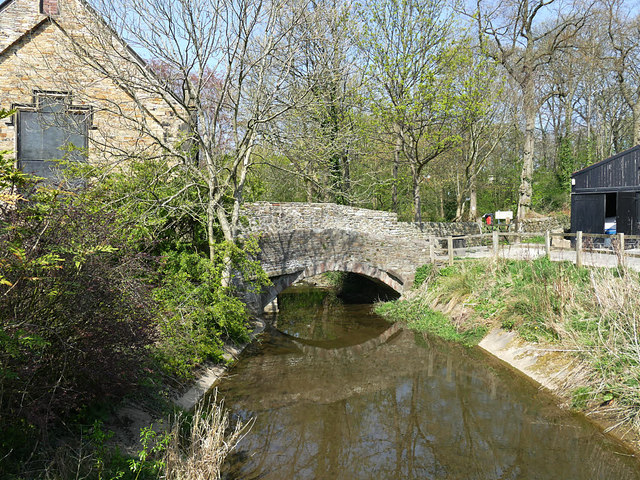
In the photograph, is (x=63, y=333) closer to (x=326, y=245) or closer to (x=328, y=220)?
(x=326, y=245)

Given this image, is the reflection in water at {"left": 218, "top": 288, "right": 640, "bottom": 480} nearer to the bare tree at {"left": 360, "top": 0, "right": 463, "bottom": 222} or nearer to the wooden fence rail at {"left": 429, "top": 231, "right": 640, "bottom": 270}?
the wooden fence rail at {"left": 429, "top": 231, "right": 640, "bottom": 270}

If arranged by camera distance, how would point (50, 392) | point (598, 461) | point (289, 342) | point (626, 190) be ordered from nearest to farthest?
point (50, 392) → point (598, 461) → point (289, 342) → point (626, 190)

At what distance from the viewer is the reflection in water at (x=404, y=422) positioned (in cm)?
671

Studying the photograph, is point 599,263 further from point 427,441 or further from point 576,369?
point 427,441

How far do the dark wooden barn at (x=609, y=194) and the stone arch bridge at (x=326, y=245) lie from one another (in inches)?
262

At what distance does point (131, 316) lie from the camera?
5676 millimetres

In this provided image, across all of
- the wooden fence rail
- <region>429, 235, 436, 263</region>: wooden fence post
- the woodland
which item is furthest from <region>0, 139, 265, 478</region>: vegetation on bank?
<region>429, 235, 436, 263</region>: wooden fence post

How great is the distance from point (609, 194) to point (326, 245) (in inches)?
475

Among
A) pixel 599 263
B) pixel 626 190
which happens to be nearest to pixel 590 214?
pixel 626 190

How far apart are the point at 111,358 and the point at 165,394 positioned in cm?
246

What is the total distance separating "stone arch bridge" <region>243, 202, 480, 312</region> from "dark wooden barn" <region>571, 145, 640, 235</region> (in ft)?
21.9

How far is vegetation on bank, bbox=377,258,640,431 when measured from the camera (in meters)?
7.91

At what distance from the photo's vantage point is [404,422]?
27.2 feet

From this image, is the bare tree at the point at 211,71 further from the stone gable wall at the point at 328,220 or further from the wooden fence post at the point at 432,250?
the wooden fence post at the point at 432,250
